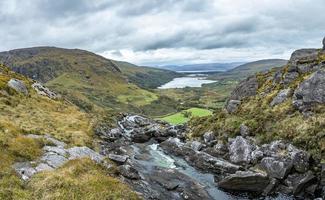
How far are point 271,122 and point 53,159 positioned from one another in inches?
1945

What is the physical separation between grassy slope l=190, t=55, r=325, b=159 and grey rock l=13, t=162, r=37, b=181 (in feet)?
152

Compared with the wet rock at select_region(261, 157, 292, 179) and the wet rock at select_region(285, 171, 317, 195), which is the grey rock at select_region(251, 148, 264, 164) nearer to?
the wet rock at select_region(261, 157, 292, 179)

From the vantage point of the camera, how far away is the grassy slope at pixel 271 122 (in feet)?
225

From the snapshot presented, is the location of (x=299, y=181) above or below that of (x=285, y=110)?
below

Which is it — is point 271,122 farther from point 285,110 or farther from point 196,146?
point 196,146

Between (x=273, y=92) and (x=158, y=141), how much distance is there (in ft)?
114

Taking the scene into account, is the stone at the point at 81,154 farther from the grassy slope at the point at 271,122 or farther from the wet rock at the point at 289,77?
the wet rock at the point at 289,77

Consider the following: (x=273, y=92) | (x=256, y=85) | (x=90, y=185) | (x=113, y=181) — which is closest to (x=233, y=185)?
(x=113, y=181)

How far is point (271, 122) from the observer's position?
3209 inches

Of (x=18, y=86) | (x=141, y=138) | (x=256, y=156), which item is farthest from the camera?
(x=141, y=138)

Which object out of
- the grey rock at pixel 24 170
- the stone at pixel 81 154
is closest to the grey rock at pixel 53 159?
the stone at pixel 81 154

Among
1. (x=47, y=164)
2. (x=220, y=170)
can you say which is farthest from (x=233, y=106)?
(x=47, y=164)

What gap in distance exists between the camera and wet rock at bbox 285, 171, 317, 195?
→ 186 feet

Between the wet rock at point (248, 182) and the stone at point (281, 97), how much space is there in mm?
32951
